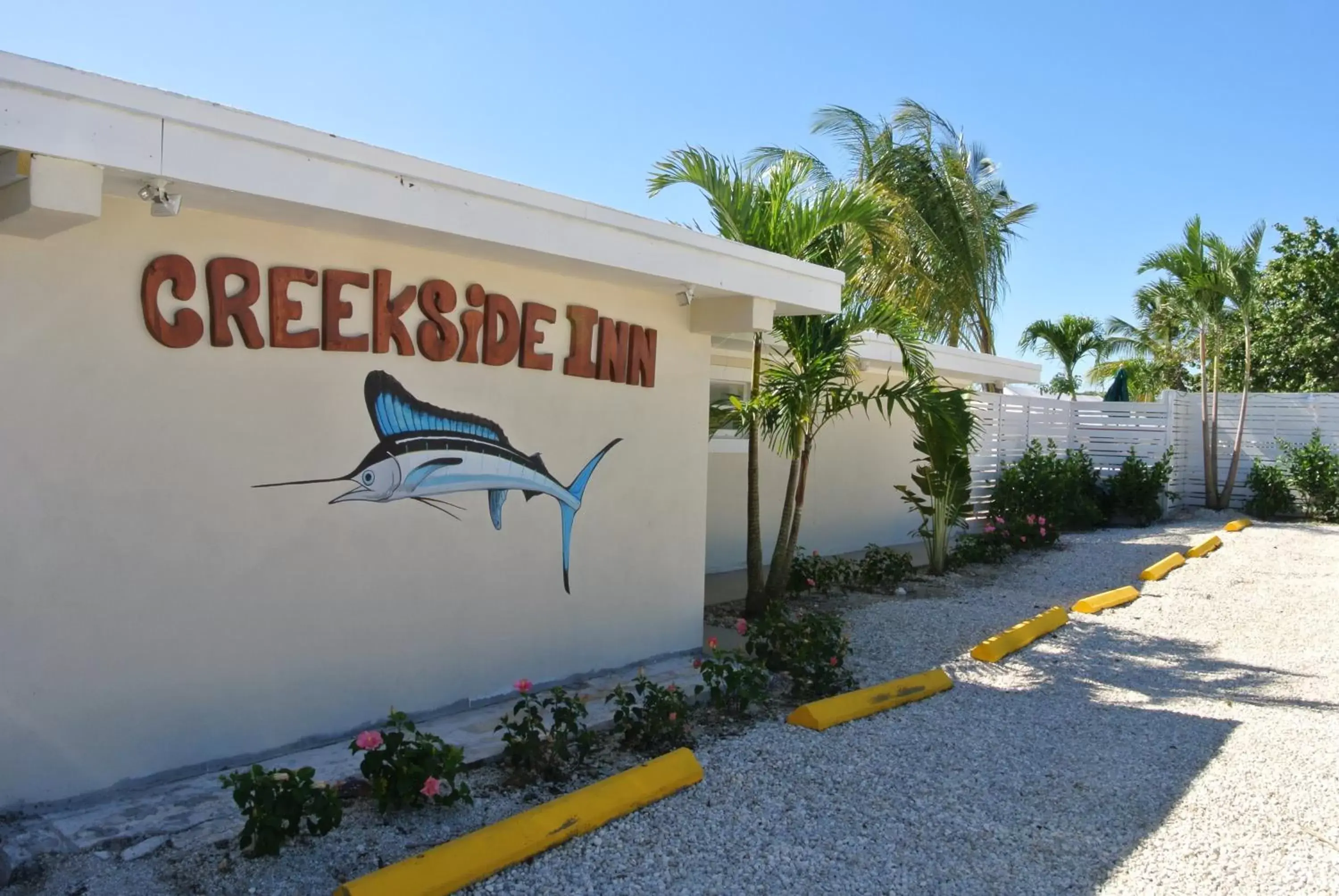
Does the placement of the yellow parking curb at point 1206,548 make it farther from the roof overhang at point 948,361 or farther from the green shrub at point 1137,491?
the roof overhang at point 948,361

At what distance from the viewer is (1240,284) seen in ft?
53.6

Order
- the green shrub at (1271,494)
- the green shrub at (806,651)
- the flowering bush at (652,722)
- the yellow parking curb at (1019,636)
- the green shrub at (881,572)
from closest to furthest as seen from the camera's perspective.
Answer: the flowering bush at (652,722)
the green shrub at (806,651)
the yellow parking curb at (1019,636)
the green shrub at (881,572)
the green shrub at (1271,494)

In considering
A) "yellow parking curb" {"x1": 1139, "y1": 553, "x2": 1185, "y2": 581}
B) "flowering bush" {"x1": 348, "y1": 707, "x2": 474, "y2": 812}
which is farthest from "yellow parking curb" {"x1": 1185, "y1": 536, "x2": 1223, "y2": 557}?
"flowering bush" {"x1": 348, "y1": 707, "x2": 474, "y2": 812}

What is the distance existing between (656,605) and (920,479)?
5481mm

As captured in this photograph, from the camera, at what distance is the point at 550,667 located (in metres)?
6.26

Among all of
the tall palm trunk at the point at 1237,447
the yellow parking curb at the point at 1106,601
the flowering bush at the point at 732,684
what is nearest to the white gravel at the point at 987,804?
the flowering bush at the point at 732,684

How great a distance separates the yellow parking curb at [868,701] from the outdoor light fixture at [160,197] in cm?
404

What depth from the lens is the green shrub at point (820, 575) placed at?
30.8 feet

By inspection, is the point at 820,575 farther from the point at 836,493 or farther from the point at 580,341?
the point at 580,341

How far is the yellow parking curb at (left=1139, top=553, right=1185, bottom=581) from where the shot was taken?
1107cm

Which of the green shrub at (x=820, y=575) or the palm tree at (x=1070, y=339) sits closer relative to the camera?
the green shrub at (x=820, y=575)

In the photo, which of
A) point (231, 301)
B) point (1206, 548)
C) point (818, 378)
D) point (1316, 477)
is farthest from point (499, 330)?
point (1316, 477)

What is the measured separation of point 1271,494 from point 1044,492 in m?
5.63

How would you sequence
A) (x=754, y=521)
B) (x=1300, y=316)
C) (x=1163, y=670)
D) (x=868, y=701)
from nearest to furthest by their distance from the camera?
(x=868, y=701) → (x=1163, y=670) → (x=754, y=521) → (x=1300, y=316)
